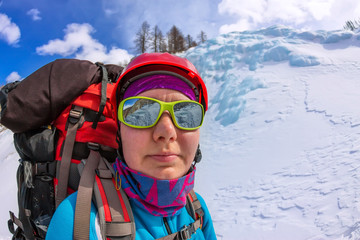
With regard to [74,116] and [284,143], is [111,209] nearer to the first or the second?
[74,116]

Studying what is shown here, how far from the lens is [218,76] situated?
9.71 meters

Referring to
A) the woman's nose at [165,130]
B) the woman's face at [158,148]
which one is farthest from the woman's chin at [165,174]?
the woman's nose at [165,130]

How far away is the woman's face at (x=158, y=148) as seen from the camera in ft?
2.77

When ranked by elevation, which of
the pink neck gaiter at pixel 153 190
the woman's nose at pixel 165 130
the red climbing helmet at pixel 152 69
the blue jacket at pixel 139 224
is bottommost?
the blue jacket at pixel 139 224

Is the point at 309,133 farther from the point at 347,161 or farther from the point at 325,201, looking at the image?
the point at 325,201

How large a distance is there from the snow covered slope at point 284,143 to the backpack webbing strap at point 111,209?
2392 millimetres

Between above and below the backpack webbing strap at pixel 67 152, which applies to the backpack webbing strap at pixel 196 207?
below

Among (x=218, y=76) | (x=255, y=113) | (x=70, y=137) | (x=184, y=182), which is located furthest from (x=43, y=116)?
(x=218, y=76)

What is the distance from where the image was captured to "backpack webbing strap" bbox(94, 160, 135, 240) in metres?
0.81

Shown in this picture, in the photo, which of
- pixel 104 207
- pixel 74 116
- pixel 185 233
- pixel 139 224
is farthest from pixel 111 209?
pixel 74 116

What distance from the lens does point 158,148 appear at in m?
0.84

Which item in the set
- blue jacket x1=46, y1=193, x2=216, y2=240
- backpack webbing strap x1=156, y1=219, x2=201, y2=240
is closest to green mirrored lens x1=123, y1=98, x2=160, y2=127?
blue jacket x1=46, y1=193, x2=216, y2=240

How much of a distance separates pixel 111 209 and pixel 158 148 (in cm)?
33

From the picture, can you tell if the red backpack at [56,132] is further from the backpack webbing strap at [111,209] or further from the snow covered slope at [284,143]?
the snow covered slope at [284,143]
